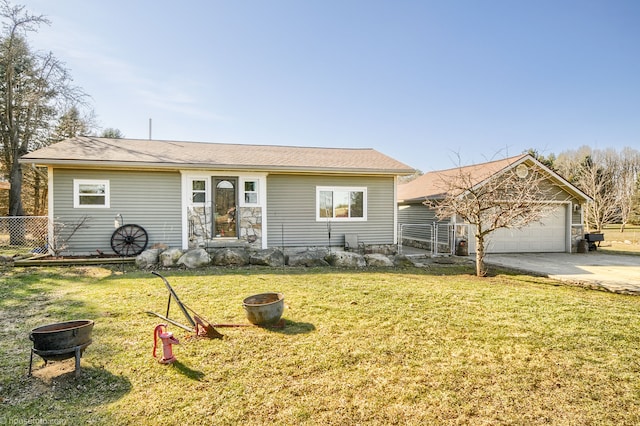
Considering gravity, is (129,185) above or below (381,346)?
above

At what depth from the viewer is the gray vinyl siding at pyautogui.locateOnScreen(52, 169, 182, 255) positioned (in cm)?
956

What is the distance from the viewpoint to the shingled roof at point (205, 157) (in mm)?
9406

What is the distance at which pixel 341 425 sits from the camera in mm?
2404

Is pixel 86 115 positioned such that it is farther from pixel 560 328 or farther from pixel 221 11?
pixel 560 328

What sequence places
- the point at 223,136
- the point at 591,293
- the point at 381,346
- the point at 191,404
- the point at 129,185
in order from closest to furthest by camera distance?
the point at 191,404 → the point at 381,346 → the point at 591,293 → the point at 129,185 → the point at 223,136

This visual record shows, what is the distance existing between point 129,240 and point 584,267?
44.8 feet

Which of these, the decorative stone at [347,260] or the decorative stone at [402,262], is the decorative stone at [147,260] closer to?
the decorative stone at [347,260]

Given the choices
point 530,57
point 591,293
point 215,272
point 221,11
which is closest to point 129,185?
point 215,272

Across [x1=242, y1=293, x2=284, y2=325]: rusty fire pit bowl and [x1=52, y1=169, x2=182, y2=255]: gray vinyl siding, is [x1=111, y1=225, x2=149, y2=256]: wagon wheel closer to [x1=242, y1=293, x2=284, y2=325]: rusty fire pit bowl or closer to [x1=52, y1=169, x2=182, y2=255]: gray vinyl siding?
[x1=52, y1=169, x2=182, y2=255]: gray vinyl siding

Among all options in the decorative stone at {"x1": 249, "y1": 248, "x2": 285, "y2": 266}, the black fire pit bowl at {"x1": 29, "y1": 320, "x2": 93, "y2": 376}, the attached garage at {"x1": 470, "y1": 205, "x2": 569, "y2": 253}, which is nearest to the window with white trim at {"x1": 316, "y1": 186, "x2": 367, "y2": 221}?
the decorative stone at {"x1": 249, "y1": 248, "x2": 285, "y2": 266}

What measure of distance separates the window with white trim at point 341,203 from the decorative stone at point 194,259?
157 inches

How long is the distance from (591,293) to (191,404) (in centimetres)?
777

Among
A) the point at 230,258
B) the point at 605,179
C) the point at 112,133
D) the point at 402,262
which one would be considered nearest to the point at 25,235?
the point at 230,258

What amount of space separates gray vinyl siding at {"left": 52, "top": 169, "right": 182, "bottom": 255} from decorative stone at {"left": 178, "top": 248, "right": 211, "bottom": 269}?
1.69 meters
